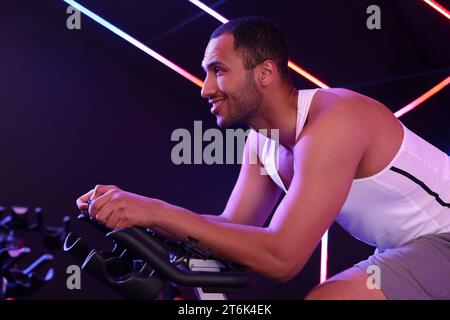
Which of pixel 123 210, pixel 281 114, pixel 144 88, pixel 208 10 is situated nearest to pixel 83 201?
pixel 123 210

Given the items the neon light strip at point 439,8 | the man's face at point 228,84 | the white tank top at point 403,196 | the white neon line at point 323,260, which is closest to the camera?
the white tank top at point 403,196

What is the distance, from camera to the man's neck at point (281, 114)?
5.48 ft

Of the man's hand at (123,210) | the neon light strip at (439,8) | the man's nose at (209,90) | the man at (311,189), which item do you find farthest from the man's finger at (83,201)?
the neon light strip at (439,8)

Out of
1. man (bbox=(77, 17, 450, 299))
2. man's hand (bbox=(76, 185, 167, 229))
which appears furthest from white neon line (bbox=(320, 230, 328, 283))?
man's hand (bbox=(76, 185, 167, 229))

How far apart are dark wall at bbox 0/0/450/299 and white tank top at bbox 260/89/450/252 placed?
1.69 meters

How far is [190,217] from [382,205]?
644mm

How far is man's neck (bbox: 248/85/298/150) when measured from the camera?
5.48ft

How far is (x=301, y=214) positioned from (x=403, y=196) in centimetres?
42

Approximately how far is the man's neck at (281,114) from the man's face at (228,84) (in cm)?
5

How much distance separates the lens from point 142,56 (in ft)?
11.6

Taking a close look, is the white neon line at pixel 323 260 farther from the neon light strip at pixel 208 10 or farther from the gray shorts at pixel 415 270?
the gray shorts at pixel 415 270

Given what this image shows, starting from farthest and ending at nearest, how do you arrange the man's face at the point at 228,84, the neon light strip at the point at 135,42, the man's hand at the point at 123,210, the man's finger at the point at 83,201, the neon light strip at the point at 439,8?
the neon light strip at the point at 135,42, the neon light strip at the point at 439,8, the man's face at the point at 228,84, the man's finger at the point at 83,201, the man's hand at the point at 123,210

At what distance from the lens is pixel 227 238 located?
47.3 inches
